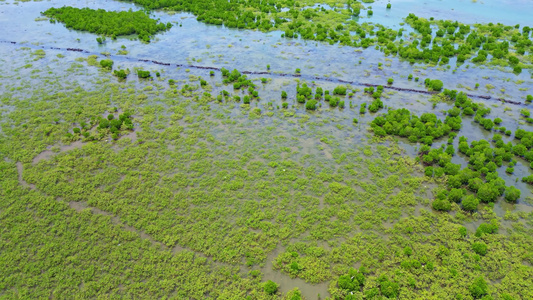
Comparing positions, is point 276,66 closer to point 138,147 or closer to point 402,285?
point 138,147

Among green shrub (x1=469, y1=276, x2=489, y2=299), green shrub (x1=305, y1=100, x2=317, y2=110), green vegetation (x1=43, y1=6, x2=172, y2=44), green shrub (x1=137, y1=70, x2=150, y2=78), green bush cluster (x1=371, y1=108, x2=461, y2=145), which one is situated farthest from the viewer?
green vegetation (x1=43, y1=6, x2=172, y2=44)

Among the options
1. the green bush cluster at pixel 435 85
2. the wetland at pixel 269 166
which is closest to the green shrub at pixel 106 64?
the wetland at pixel 269 166

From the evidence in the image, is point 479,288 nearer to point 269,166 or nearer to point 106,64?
point 269,166

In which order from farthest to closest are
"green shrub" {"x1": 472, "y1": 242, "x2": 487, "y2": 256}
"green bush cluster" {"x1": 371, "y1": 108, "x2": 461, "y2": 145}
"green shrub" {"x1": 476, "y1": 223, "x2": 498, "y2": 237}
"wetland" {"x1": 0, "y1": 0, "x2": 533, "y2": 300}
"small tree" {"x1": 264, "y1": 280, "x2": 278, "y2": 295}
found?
"green bush cluster" {"x1": 371, "y1": 108, "x2": 461, "y2": 145} → "green shrub" {"x1": 476, "y1": 223, "x2": 498, "y2": 237} → "green shrub" {"x1": 472, "y1": 242, "x2": 487, "y2": 256} → "wetland" {"x1": 0, "y1": 0, "x2": 533, "y2": 300} → "small tree" {"x1": 264, "y1": 280, "x2": 278, "y2": 295}

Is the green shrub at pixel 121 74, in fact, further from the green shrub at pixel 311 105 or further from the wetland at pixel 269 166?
the green shrub at pixel 311 105

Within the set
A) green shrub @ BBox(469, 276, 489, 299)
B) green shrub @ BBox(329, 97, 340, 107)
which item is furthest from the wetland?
green shrub @ BBox(329, 97, 340, 107)

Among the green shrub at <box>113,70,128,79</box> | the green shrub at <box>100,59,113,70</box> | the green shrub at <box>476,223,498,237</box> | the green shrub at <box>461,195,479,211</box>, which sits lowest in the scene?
the green shrub at <box>476,223,498,237</box>

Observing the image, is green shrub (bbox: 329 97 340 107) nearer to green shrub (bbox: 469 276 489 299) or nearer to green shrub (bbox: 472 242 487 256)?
green shrub (bbox: 472 242 487 256)

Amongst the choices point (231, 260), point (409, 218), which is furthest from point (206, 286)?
point (409, 218)
